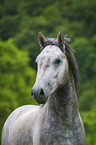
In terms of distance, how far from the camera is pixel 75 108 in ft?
13.2

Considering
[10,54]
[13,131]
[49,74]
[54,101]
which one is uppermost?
[10,54]

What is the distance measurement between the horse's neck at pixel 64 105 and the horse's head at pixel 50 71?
0.69 feet

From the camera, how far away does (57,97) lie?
400 cm

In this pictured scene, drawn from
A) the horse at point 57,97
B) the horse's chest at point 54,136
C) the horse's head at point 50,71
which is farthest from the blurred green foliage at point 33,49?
the horse's chest at point 54,136

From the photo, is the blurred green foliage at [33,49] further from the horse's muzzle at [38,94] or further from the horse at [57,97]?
the horse's muzzle at [38,94]

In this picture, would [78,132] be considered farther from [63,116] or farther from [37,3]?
[37,3]

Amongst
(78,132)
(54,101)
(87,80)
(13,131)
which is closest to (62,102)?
(54,101)

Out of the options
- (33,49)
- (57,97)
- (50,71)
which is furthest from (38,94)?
(33,49)

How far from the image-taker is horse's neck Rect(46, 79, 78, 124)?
3.92 metres

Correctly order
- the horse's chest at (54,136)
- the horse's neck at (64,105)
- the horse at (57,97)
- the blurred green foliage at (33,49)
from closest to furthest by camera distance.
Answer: the horse at (57,97)
the horse's chest at (54,136)
the horse's neck at (64,105)
the blurred green foliage at (33,49)

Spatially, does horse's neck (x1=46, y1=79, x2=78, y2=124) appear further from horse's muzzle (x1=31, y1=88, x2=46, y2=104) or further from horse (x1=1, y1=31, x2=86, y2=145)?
horse's muzzle (x1=31, y1=88, x2=46, y2=104)

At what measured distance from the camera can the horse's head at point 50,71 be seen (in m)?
3.38

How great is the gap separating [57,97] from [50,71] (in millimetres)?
591

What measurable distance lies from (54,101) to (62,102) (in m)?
0.14
